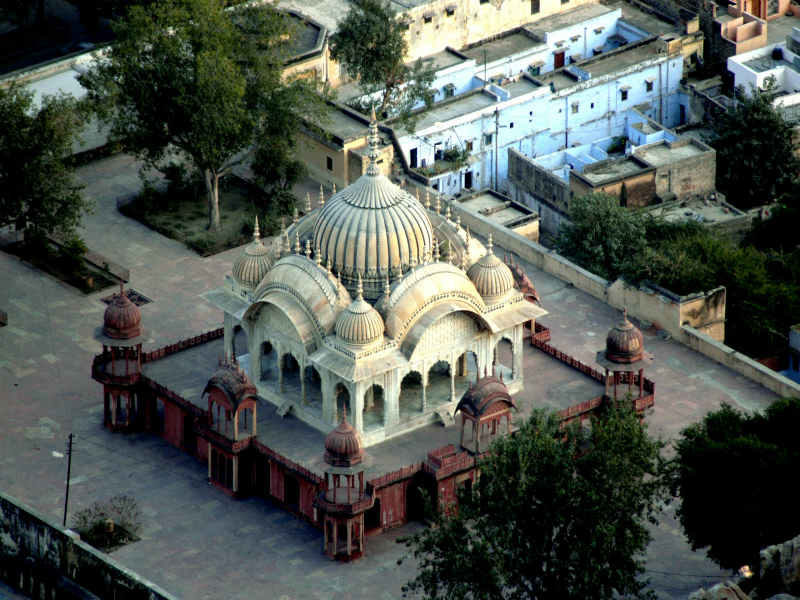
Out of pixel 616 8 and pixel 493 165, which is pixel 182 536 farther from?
pixel 616 8


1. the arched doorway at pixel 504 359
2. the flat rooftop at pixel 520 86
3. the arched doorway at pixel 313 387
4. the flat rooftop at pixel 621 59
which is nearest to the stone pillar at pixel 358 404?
the arched doorway at pixel 313 387

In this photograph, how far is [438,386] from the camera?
263 ft

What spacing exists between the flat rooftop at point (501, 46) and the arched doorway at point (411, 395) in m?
30.6

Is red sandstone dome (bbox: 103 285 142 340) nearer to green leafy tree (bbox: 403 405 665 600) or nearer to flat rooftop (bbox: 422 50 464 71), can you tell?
green leafy tree (bbox: 403 405 665 600)

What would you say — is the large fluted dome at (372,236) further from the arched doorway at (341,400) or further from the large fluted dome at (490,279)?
the arched doorway at (341,400)

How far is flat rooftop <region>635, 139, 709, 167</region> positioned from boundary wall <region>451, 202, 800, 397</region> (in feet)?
31.1

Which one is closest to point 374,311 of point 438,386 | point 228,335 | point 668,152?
point 438,386

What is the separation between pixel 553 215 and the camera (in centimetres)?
9894

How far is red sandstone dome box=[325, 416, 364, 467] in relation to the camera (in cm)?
7319

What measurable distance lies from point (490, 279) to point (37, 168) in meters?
21.0

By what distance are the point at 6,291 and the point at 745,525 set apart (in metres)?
36.0

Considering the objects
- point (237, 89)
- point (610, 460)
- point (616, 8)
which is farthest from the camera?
point (616, 8)

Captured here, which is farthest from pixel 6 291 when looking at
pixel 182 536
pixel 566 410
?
pixel 566 410

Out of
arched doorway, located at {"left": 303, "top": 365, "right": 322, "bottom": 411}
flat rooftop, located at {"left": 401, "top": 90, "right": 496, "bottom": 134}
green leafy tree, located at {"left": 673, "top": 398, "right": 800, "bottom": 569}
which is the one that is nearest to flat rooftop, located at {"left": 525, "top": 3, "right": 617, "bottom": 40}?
flat rooftop, located at {"left": 401, "top": 90, "right": 496, "bottom": 134}
